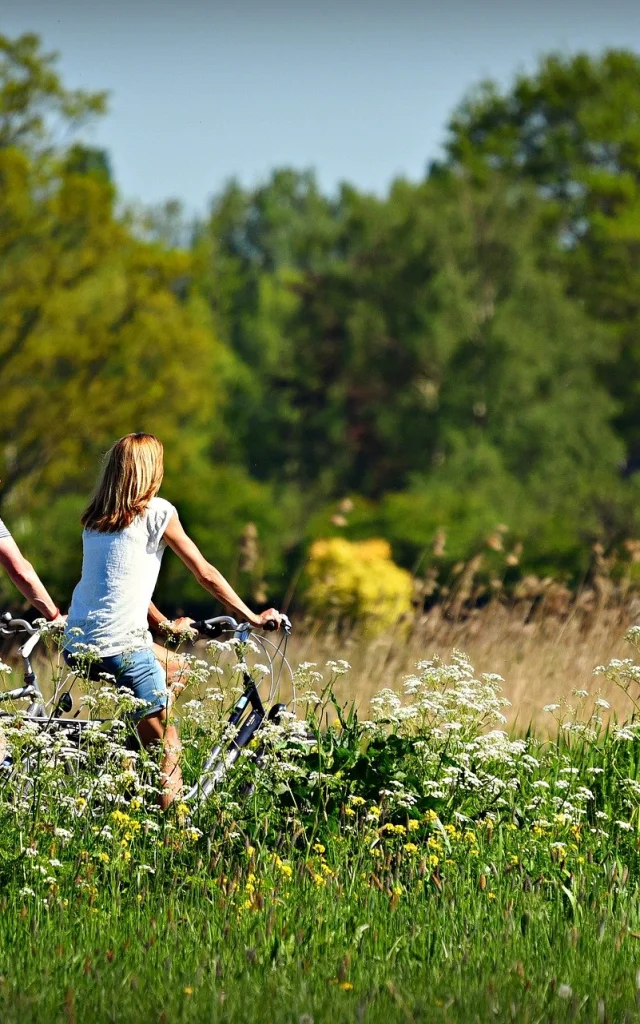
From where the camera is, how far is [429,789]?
4.80 m

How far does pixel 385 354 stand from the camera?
30281 mm

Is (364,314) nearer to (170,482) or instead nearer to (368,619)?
(170,482)

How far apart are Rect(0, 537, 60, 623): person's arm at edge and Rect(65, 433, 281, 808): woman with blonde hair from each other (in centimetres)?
12

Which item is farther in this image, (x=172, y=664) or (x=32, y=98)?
(x=32, y=98)

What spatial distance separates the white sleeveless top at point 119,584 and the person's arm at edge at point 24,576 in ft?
0.43

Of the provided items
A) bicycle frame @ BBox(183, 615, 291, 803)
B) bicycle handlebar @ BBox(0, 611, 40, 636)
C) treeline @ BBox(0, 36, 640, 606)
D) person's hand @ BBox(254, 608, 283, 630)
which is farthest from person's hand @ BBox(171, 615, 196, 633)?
treeline @ BBox(0, 36, 640, 606)

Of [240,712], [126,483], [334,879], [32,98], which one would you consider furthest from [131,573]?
[32,98]

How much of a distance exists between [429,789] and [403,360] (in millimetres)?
25694

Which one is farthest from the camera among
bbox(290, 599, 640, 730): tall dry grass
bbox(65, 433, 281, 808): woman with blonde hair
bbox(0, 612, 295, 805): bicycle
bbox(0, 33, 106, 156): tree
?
bbox(0, 33, 106, 156): tree

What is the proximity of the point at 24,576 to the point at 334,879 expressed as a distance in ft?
5.54

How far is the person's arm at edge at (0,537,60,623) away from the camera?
5.01 meters

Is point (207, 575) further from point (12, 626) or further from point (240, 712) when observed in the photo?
point (12, 626)

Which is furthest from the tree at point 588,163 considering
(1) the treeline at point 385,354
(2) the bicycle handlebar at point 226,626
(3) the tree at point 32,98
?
(2) the bicycle handlebar at point 226,626

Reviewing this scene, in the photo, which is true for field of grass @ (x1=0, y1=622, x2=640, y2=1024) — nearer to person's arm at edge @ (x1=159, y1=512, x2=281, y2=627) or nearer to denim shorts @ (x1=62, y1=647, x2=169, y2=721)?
denim shorts @ (x1=62, y1=647, x2=169, y2=721)
